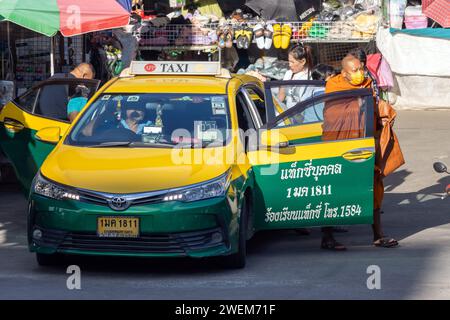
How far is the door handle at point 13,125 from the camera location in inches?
470

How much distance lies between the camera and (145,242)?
8.81 m

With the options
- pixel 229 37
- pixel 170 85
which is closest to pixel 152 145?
pixel 170 85

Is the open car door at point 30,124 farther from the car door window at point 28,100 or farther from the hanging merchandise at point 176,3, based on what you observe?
the hanging merchandise at point 176,3

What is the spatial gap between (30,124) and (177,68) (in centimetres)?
200

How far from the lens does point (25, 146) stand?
11.7 m

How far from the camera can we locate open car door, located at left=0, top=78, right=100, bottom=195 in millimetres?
11477

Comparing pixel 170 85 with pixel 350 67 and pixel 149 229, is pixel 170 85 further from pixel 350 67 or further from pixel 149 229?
pixel 149 229

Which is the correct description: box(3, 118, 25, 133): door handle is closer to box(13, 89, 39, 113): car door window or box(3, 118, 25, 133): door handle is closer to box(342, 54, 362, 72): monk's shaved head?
box(13, 89, 39, 113): car door window

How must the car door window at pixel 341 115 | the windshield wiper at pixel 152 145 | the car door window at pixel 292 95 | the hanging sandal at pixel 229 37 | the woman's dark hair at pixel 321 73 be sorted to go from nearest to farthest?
the windshield wiper at pixel 152 145
the car door window at pixel 341 115
the car door window at pixel 292 95
the woman's dark hair at pixel 321 73
the hanging sandal at pixel 229 37

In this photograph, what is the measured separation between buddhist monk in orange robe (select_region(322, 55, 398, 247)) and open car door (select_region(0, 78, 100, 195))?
108 inches

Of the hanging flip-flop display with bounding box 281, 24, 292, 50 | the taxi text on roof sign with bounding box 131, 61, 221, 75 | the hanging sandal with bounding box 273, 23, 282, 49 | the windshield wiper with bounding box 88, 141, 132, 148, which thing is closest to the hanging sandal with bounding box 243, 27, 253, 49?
the hanging sandal with bounding box 273, 23, 282, 49

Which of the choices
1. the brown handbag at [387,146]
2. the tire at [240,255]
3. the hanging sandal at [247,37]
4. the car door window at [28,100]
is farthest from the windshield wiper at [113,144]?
the hanging sandal at [247,37]

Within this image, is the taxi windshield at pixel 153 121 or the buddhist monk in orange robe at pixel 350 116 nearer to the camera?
the taxi windshield at pixel 153 121

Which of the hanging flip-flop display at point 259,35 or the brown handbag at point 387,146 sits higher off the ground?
the brown handbag at point 387,146
